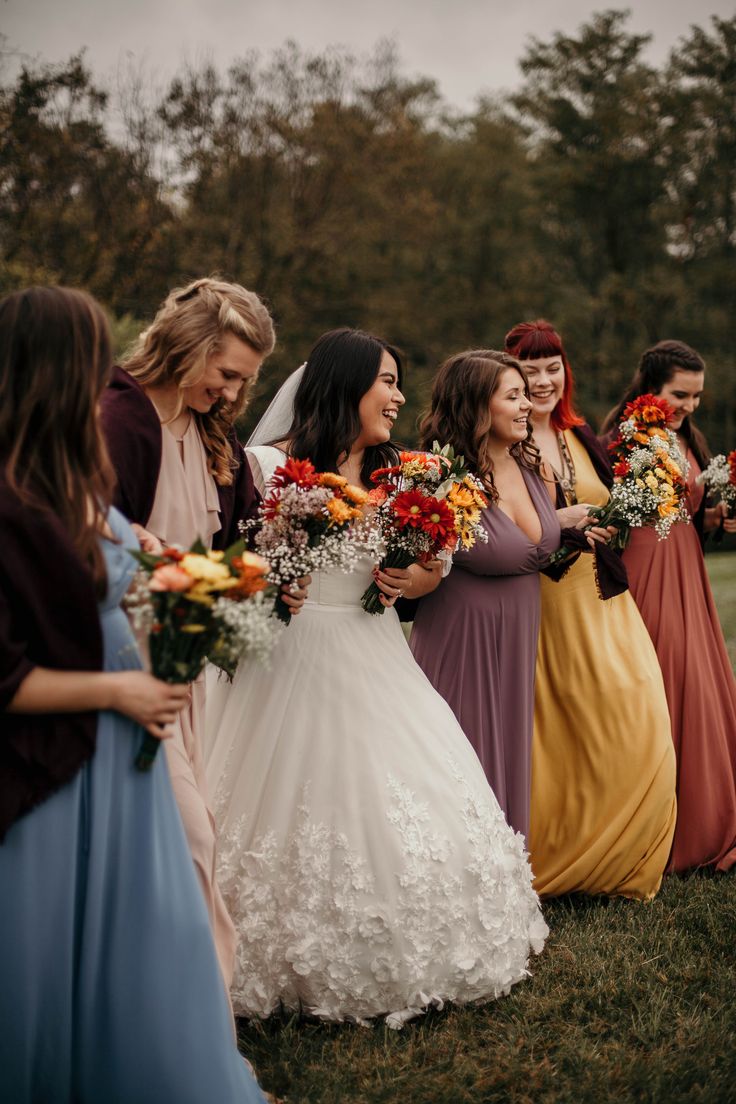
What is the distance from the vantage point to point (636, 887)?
219 inches

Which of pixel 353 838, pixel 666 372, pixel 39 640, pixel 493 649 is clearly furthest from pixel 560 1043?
pixel 666 372

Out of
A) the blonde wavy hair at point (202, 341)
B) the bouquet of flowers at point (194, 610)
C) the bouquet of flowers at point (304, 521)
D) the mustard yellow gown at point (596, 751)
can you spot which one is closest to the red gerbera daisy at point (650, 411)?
the mustard yellow gown at point (596, 751)

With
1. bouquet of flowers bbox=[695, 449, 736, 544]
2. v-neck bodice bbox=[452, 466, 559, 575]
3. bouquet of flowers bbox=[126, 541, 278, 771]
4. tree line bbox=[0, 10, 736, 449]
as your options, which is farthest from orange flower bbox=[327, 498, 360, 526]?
tree line bbox=[0, 10, 736, 449]

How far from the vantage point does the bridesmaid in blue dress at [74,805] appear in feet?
9.01

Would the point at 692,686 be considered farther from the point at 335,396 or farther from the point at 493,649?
the point at 335,396

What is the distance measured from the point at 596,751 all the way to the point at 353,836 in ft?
6.87

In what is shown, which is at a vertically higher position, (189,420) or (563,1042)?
(189,420)

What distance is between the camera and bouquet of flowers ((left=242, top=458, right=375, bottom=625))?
3.85m

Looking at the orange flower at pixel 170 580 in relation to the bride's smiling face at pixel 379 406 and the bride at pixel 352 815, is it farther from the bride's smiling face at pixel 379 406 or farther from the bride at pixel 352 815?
the bride's smiling face at pixel 379 406

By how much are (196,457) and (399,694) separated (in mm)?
1338

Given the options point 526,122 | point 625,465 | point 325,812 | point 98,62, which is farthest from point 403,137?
point 325,812

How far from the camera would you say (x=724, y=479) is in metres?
6.36

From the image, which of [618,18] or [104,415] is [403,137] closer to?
[618,18]

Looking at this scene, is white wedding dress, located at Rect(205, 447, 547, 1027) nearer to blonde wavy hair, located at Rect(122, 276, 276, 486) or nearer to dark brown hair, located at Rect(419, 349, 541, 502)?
blonde wavy hair, located at Rect(122, 276, 276, 486)
